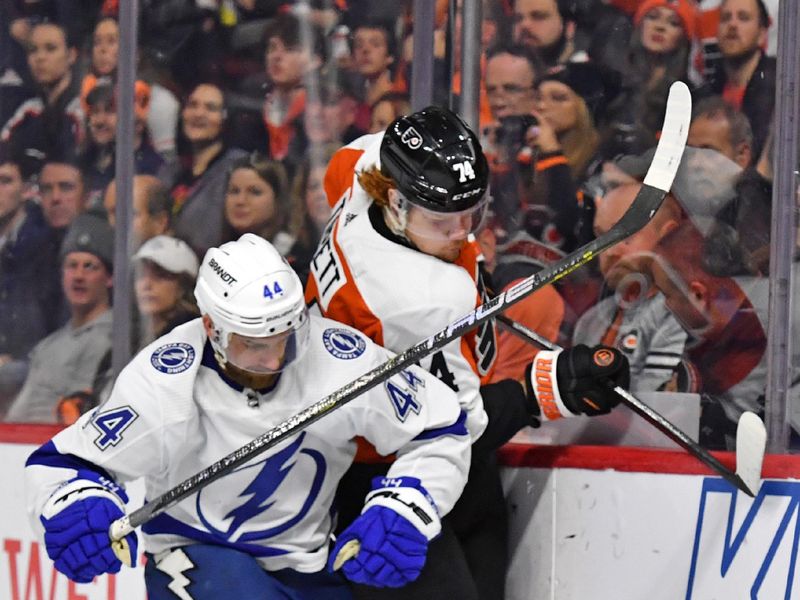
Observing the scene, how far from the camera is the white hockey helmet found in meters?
2.65

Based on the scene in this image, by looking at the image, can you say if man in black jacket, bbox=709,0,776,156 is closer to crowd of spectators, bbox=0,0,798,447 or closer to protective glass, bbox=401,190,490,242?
crowd of spectators, bbox=0,0,798,447

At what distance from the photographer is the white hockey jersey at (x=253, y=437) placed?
2.72m

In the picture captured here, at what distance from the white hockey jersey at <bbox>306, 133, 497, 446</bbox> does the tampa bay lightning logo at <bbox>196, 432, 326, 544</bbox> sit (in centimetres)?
30

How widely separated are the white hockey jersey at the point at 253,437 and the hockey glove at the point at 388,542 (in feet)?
0.30

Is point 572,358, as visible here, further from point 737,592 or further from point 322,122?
point 322,122

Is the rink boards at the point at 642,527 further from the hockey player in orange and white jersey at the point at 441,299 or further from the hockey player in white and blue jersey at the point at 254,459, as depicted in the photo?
the hockey player in white and blue jersey at the point at 254,459

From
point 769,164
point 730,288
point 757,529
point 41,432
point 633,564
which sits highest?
point 769,164

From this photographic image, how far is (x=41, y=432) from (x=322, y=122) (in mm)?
1090

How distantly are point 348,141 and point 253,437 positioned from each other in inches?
48.5

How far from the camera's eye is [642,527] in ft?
10.1

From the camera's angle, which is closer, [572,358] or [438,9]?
[572,358]

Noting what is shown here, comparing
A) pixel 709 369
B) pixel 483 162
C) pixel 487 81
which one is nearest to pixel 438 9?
pixel 487 81

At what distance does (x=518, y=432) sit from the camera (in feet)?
11.4

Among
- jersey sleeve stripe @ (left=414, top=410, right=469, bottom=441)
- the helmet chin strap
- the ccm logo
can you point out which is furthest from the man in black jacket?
jersey sleeve stripe @ (left=414, top=410, right=469, bottom=441)
